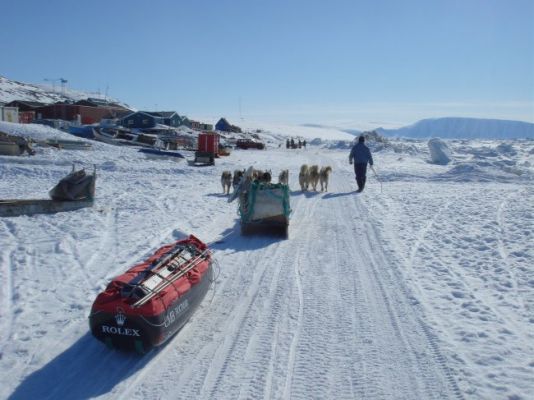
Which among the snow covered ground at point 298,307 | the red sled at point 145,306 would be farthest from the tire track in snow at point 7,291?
the red sled at point 145,306

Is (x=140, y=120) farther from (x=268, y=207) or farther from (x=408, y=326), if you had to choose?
(x=408, y=326)

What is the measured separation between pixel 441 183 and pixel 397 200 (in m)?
6.17

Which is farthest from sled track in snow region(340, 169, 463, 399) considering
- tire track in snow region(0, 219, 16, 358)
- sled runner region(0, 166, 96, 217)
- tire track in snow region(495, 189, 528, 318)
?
sled runner region(0, 166, 96, 217)

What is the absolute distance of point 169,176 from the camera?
19812 mm

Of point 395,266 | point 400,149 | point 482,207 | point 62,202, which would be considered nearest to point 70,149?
point 62,202

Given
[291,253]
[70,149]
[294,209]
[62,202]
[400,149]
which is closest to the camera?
[291,253]

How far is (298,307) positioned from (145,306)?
6.63 feet

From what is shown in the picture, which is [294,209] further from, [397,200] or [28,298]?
[28,298]

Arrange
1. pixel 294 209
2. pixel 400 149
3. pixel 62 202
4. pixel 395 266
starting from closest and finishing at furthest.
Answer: pixel 395 266 → pixel 62 202 → pixel 294 209 → pixel 400 149

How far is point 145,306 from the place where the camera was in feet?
13.8

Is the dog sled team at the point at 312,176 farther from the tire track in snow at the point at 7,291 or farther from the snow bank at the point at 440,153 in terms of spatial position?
the snow bank at the point at 440,153

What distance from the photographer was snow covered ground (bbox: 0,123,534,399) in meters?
4.02

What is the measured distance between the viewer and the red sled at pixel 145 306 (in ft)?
13.7

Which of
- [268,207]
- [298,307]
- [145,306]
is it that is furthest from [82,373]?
[268,207]
